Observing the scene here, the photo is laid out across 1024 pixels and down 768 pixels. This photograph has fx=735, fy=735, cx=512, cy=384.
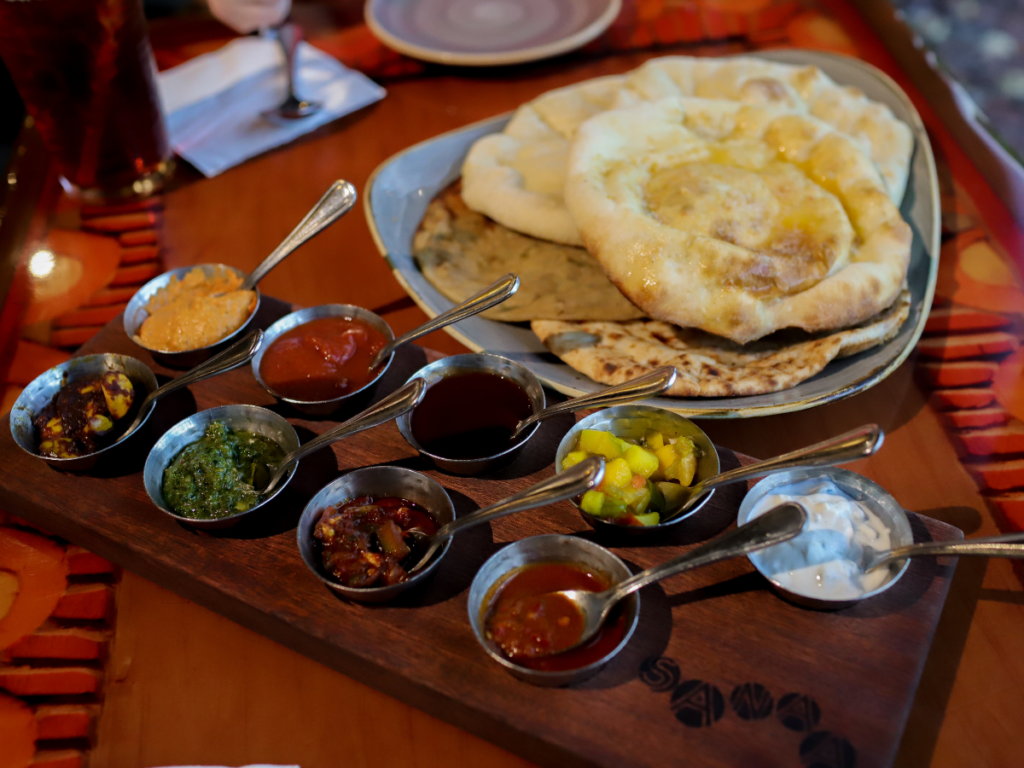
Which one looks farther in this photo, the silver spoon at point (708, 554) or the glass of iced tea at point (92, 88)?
the glass of iced tea at point (92, 88)

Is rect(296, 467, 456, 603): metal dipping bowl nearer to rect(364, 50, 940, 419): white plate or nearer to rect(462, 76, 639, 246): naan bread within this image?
rect(364, 50, 940, 419): white plate

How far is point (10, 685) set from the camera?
149 cm

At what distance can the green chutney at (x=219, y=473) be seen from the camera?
5.09ft

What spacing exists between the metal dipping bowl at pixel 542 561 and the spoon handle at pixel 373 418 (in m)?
0.39

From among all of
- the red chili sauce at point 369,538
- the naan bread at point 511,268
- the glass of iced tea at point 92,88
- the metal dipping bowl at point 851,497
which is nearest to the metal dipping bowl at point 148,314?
the naan bread at point 511,268

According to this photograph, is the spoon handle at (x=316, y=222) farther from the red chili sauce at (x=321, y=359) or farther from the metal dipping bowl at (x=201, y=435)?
the metal dipping bowl at (x=201, y=435)

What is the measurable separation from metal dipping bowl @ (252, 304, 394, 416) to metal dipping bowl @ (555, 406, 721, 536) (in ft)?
1.74

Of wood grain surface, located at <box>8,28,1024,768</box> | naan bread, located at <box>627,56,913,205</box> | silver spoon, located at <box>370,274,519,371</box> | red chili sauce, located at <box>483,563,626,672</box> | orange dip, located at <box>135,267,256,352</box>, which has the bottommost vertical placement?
wood grain surface, located at <box>8,28,1024,768</box>

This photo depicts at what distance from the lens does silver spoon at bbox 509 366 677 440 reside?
1580 millimetres

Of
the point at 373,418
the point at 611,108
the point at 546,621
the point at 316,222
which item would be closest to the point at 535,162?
the point at 611,108

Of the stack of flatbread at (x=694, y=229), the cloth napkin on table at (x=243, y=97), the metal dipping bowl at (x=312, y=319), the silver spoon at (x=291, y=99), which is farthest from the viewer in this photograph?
the silver spoon at (x=291, y=99)

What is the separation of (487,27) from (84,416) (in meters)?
2.67

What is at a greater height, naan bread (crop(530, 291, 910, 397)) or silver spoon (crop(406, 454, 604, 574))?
silver spoon (crop(406, 454, 604, 574))

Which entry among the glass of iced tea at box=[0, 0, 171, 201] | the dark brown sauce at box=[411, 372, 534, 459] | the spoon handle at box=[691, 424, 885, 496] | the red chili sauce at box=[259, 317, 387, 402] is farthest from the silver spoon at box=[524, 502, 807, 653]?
the glass of iced tea at box=[0, 0, 171, 201]
